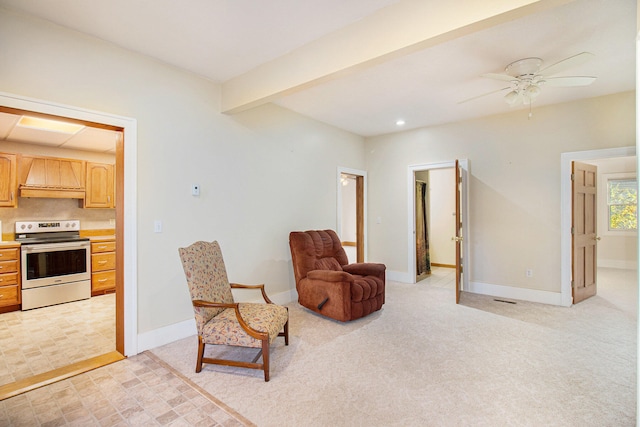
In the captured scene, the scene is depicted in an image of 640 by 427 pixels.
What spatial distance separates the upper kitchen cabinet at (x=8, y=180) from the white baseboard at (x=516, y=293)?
701 centimetres

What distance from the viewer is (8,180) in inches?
171

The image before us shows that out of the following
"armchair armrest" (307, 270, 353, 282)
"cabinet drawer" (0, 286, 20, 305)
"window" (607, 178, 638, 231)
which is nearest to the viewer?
"armchair armrest" (307, 270, 353, 282)

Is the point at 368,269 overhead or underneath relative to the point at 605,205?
underneath

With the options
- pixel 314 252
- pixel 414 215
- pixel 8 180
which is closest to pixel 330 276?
pixel 314 252

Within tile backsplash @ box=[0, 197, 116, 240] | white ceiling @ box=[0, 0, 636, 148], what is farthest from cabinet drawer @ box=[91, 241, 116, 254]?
white ceiling @ box=[0, 0, 636, 148]

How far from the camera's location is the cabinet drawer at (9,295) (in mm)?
3967

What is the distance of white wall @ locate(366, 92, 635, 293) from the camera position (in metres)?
4.00

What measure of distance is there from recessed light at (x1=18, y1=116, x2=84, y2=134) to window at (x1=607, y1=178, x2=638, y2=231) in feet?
33.7

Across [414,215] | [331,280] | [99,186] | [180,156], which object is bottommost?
[331,280]

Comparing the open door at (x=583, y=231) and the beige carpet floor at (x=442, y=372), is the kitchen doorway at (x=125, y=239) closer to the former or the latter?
the beige carpet floor at (x=442, y=372)

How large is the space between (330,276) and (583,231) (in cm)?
375

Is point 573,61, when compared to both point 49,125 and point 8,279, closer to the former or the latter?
point 49,125

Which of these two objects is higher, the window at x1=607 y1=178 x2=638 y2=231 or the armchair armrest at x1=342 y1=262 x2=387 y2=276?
the window at x1=607 y1=178 x2=638 y2=231

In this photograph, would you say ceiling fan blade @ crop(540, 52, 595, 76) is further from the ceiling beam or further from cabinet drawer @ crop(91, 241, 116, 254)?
cabinet drawer @ crop(91, 241, 116, 254)
